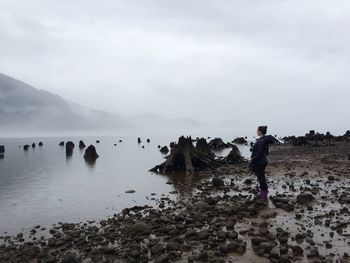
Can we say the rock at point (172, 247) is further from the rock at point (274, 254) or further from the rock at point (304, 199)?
the rock at point (304, 199)

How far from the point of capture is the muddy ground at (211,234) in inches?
434

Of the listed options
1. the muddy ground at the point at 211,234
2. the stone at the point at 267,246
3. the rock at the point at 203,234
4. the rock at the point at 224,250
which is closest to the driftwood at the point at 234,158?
the muddy ground at the point at 211,234

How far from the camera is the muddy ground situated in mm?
11031

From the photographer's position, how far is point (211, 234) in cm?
1274

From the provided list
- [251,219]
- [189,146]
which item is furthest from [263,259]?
[189,146]

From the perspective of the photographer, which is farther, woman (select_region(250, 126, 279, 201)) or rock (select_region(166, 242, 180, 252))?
woman (select_region(250, 126, 279, 201))

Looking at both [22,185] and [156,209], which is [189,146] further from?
[156,209]

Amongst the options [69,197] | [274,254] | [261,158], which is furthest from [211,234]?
[69,197]

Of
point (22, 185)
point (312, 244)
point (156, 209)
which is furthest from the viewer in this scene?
point (22, 185)

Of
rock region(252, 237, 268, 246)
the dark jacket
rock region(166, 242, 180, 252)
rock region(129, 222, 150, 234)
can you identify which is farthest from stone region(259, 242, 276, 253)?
the dark jacket

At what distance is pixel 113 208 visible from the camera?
19547 millimetres

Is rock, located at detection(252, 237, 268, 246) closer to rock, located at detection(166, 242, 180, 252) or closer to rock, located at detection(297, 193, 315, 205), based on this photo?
rock, located at detection(166, 242, 180, 252)

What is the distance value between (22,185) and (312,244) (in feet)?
84.2

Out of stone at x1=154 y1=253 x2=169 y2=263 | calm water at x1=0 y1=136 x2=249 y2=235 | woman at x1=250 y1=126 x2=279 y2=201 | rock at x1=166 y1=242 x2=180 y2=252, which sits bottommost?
calm water at x1=0 y1=136 x2=249 y2=235
